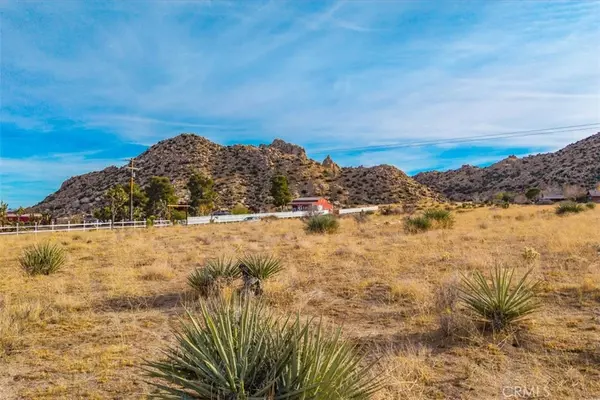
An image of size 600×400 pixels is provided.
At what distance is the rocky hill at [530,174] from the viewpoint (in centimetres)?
7773

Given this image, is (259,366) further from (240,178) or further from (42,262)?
(240,178)

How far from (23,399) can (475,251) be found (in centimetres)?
1355

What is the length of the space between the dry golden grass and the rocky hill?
74.1 meters

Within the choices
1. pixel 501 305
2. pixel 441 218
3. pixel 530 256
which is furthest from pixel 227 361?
pixel 441 218

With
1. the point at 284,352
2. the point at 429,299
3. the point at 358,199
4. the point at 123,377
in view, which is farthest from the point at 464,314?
the point at 358,199

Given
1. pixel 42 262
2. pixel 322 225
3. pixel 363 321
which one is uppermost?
pixel 322 225

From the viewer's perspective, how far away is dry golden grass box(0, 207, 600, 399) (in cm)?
501

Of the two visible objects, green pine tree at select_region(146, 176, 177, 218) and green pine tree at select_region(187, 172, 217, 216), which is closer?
green pine tree at select_region(146, 176, 177, 218)

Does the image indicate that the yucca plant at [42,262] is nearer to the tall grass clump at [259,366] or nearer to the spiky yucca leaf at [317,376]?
the tall grass clump at [259,366]

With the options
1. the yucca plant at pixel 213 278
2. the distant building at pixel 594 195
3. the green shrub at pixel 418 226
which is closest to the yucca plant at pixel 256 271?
the yucca plant at pixel 213 278

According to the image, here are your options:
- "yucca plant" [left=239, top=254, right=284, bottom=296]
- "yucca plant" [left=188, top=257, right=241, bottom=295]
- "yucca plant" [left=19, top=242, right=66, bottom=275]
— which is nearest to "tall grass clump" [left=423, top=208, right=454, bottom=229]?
"yucca plant" [left=239, top=254, right=284, bottom=296]

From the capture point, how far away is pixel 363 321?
762 centimetres

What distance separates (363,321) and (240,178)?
268ft

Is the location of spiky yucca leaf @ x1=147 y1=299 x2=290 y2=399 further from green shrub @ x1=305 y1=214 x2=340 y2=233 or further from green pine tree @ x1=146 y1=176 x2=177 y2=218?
green pine tree @ x1=146 y1=176 x2=177 y2=218
